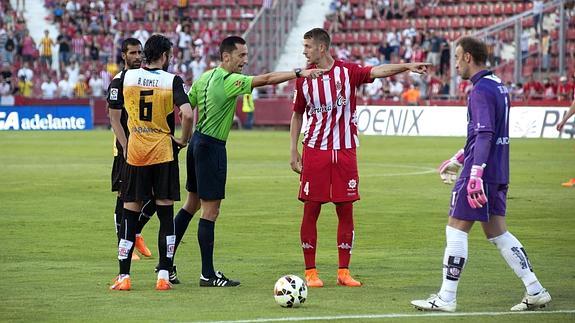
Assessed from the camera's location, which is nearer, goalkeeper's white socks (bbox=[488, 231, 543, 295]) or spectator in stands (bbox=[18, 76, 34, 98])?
goalkeeper's white socks (bbox=[488, 231, 543, 295])

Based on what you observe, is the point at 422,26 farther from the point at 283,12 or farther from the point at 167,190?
the point at 167,190

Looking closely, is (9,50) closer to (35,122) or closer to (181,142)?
(35,122)

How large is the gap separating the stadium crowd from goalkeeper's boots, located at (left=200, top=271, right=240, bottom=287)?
113 feet

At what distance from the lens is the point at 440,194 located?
826 inches

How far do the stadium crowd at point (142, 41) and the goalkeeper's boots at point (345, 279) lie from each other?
1346 inches

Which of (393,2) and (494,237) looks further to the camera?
(393,2)

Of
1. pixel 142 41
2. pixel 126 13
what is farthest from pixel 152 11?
pixel 142 41

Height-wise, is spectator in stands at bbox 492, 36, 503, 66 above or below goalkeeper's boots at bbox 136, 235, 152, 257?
above

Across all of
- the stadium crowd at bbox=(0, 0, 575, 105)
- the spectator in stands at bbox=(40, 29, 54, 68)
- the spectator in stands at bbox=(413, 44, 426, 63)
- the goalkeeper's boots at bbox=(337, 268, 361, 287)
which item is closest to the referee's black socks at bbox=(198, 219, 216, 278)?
the goalkeeper's boots at bbox=(337, 268, 361, 287)

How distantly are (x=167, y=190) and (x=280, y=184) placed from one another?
40.1ft

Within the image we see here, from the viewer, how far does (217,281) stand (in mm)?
10875

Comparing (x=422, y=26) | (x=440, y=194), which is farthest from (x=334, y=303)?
(x=422, y=26)

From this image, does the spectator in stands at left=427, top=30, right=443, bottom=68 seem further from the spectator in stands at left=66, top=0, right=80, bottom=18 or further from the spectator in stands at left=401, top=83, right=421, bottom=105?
the spectator in stands at left=66, top=0, right=80, bottom=18

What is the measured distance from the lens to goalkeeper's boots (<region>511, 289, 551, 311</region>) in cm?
936
